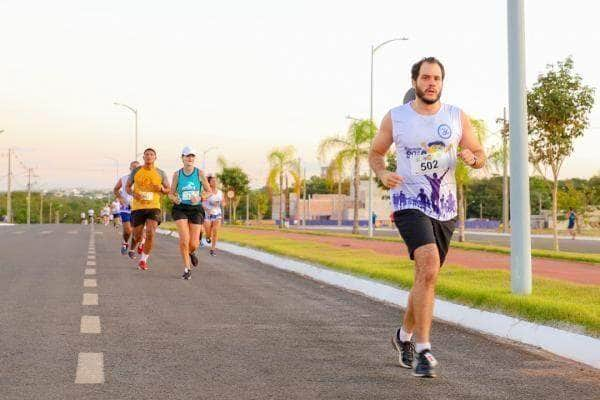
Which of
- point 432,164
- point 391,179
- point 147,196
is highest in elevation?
point 147,196

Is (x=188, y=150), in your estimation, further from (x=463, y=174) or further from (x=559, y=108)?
(x=463, y=174)

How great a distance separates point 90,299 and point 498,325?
4649 millimetres

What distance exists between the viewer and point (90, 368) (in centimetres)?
585

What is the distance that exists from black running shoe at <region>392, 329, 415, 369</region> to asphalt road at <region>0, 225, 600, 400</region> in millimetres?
84

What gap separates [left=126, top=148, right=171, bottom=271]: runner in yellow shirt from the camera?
15164mm

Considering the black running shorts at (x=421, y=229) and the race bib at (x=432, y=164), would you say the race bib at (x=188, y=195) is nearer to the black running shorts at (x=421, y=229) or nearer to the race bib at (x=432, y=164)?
the black running shorts at (x=421, y=229)

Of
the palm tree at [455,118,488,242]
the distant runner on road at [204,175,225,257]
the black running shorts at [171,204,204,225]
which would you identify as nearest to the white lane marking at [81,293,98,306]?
the black running shorts at [171,204,204,225]

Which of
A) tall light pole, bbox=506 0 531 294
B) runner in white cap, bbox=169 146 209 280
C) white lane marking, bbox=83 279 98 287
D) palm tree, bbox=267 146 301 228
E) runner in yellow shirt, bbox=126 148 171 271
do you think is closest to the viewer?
tall light pole, bbox=506 0 531 294

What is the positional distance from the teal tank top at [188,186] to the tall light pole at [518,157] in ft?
18.6

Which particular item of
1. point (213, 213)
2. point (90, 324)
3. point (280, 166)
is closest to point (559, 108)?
point (213, 213)

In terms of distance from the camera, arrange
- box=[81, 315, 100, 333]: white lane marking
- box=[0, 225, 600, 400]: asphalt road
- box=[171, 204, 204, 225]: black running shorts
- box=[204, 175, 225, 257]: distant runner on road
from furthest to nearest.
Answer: box=[204, 175, 225, 257]: distant runner on road
box=[171, 204, 204, 225]: black running shorts
box=[81, 315, 100, 333]: white lane marking
box=[0, 225, 600, 400]: asphalt road

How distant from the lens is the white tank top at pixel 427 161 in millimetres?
5930

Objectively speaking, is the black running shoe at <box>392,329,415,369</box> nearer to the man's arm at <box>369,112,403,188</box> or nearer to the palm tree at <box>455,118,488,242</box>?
the man's arm at <box>369,112,403,188</box>

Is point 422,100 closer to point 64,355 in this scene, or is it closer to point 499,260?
point 64,355
